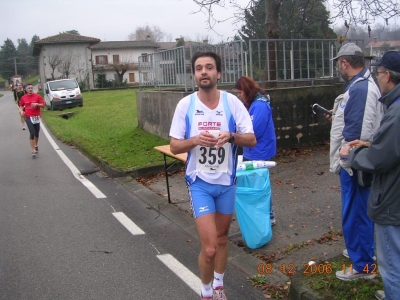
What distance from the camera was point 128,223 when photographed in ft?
21.0

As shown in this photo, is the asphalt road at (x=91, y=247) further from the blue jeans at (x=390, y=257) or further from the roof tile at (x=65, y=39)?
the roof tile at (x=65, y=39)

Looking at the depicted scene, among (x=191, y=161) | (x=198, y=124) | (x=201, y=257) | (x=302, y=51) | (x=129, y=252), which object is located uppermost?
(x=302, y=51)

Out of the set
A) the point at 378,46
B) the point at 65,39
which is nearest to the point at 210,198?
the point at 378,46

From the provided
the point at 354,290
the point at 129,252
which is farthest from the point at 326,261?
the point at 129,252

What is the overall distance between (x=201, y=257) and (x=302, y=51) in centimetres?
819

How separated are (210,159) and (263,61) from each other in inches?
271

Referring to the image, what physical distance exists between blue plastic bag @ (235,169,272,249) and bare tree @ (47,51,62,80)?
5836 cm

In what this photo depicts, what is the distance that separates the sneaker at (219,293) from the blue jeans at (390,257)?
1367 mm

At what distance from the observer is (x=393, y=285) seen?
306 cm

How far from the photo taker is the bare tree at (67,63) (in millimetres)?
61312

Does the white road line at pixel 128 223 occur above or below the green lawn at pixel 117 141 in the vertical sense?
below

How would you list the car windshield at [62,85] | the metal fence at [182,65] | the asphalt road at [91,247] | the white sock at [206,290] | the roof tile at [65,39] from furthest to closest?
the roof tile at [65,39] → the car windshield at [62,85] → the metal fence at [182,65] → the asphalt road at [91,247] → the white sock at [206,290]

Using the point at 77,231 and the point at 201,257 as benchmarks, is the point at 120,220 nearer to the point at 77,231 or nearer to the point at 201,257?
the point at 77,231

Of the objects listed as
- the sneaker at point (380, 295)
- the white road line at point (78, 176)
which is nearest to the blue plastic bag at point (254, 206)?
the sneaker at point (380, 295)
